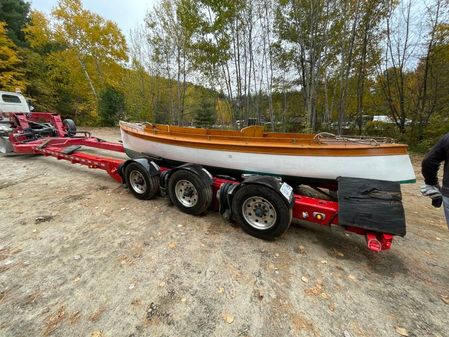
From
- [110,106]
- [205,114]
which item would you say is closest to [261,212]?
[110,106]

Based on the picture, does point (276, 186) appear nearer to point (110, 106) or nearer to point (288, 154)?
point (288, 154)

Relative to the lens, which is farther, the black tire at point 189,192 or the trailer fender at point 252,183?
the black tire at point 189,192

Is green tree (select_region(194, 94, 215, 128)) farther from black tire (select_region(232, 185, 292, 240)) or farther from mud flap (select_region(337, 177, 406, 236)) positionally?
mud flap (select_region(337, 177, 406, 236))

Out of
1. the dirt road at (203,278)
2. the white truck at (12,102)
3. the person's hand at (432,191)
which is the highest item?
the white truck at (12,102)

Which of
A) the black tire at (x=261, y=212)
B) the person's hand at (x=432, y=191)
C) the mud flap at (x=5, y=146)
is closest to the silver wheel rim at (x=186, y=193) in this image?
the black tire at (x=261, y=212)

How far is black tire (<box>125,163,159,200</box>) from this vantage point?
3.67m

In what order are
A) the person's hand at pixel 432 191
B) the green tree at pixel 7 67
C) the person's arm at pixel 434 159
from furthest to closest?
1. the green tree at pixel 7 67
2. the person's hand at pixel 432 191
3. the person's arm at pixel 434 159

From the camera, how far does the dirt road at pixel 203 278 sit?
64.8 inches

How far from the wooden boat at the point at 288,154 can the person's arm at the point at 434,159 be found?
54cm

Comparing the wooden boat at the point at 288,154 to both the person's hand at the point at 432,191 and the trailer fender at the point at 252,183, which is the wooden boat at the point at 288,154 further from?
the person's hand at the point at 432,191

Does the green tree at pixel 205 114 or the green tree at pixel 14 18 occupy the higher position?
the green tree at pixel 14 18

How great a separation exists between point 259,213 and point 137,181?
2449mm

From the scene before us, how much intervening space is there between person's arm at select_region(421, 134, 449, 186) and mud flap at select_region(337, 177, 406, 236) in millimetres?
367

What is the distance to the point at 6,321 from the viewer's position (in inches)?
64.2
